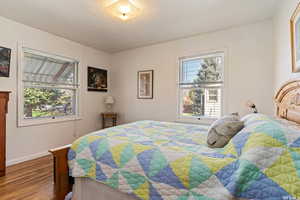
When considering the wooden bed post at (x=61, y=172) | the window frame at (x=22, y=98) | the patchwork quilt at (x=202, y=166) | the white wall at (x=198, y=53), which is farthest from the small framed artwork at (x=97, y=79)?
the patchwork quilt at (x=202, y=166)

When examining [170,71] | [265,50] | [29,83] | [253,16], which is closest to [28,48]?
[29,83]

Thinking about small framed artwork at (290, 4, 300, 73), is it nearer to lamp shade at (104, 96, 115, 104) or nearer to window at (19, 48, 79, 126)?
lamp shade at (104, 96, 115, 104)

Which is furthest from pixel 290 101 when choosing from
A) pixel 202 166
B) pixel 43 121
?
A: pixel 43 121

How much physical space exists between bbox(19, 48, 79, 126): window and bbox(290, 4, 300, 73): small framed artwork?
3.87 m

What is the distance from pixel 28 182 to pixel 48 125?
52.6 inches

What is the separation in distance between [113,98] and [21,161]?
7.91 ft

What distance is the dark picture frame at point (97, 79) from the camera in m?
4.02

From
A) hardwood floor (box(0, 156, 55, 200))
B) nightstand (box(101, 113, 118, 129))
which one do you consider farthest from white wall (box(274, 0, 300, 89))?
nightstand (box(101, 113, 118, 129))

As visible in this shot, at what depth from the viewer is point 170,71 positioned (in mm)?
3627

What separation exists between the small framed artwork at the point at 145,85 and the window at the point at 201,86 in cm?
76

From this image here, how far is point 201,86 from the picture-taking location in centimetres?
334

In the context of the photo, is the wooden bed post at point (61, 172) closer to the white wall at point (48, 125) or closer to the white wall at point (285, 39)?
the white wall at point (48, 125)

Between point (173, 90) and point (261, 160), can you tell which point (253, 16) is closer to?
point (173, 90)

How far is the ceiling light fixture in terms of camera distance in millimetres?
2186
